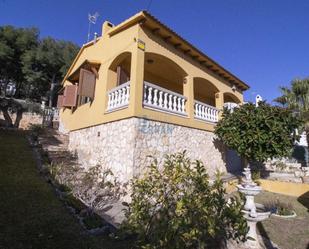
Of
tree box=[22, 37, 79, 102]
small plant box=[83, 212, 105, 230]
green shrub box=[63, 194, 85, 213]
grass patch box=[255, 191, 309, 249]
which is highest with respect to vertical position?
tree box=[22, 37, 79, 102]

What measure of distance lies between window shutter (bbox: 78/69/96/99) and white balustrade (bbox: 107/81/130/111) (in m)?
1.41

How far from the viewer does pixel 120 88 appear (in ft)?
Answer: 28.4

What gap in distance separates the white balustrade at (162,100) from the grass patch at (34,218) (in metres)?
4.39

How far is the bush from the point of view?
128 inches

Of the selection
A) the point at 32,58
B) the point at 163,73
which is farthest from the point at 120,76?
the point at 32,58

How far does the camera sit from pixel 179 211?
3271 millimetres

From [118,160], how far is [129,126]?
52.8 inches

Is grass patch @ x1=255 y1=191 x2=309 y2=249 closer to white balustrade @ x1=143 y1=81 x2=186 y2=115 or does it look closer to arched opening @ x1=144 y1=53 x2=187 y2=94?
white balustrade @ x1=143 y1=81 x2=186 y2=115

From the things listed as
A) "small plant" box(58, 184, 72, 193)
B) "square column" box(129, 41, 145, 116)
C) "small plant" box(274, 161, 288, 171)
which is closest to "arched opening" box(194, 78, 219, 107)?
"small plant" box(274, 161, 288, 171)

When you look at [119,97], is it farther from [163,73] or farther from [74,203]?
[163,73]

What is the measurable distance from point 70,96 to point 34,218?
923 centimetres

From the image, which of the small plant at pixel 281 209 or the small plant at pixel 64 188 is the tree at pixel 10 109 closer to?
the small plant at pixel 64 188

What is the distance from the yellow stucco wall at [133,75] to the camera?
7.88 m

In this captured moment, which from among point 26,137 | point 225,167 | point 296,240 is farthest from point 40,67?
point 296,240
